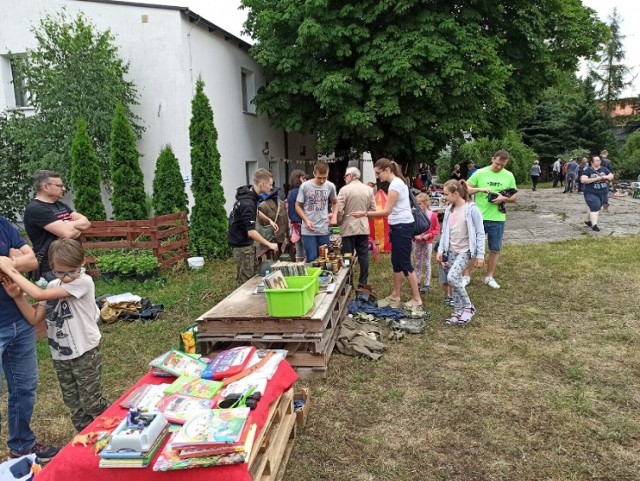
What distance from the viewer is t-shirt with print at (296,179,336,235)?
21.5 ft

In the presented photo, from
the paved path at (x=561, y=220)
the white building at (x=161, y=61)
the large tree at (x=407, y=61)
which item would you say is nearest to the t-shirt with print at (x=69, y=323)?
the white building at (x=161, y=61)

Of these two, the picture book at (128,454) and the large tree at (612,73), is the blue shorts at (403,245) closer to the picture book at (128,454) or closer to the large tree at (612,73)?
the picture book at (128,454)

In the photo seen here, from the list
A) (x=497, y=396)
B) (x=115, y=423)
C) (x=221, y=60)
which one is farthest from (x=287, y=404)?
(x=221, y=60)

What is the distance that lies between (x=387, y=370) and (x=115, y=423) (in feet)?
8.82

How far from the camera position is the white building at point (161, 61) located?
451 inches

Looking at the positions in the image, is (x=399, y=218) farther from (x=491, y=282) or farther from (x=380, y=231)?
(x=380, y=231)

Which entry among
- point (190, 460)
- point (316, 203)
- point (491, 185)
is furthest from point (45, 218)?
point (491, 185)

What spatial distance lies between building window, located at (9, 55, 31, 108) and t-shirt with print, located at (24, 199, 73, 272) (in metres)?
9.77

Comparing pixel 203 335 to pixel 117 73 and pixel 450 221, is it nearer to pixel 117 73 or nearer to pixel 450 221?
pixel 450 221

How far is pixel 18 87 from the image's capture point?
13.0m

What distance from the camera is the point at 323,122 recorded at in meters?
14.4

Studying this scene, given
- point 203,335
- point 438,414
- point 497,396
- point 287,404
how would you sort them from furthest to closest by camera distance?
point 203,335 → point 497,396 → point 438,414 → point 287,404

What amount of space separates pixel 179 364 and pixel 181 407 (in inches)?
24.2

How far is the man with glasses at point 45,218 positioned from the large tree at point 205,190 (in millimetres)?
5790
